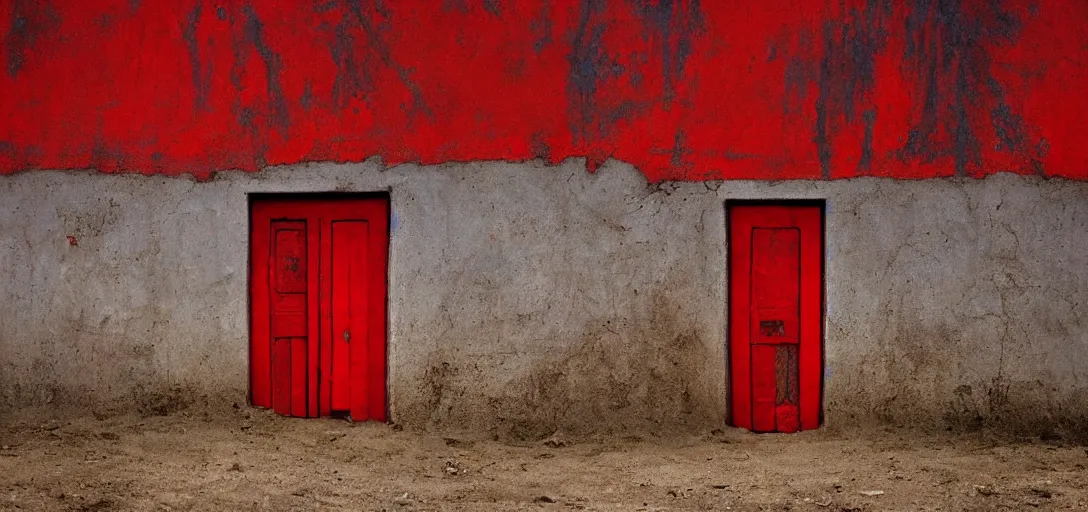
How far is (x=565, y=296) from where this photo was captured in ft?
19.6

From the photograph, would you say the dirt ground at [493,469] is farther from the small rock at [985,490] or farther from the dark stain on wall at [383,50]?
the dark stain on wall at [383,50]

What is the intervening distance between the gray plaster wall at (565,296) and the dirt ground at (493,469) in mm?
186

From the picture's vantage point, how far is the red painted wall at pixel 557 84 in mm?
5844

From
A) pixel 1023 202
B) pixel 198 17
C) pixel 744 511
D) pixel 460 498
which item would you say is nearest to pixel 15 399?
pixel 198 17

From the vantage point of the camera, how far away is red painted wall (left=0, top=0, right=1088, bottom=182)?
5844 mm

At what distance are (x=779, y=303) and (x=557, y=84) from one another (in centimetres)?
196

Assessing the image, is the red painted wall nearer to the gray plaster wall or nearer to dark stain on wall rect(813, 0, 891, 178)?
dark stain on wall rect(813, 0, 891, 178)

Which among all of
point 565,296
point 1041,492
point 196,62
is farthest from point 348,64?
point 1041,492

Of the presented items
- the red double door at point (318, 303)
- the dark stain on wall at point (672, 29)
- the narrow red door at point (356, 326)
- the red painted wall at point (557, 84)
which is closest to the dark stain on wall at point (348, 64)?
the red painted wall at point (557, 84)

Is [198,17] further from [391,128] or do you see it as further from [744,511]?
[744,511]

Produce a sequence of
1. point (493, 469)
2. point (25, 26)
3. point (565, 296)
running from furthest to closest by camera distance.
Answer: point (25, 26) → point (565, 296) → point (493, 469)

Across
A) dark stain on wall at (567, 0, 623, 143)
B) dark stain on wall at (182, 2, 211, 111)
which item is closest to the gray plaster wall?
dark stain on wall at (567, 0, 623, 143)

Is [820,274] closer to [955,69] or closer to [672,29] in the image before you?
[955,69]

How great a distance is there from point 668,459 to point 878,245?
1.85 meters
